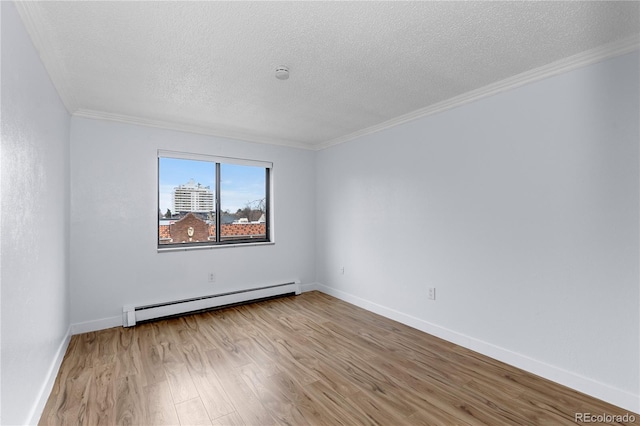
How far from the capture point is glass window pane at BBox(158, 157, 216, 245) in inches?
154

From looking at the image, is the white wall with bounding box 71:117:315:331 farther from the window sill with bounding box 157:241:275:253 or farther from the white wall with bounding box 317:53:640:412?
the white wall with bounding box 317:53:640:412

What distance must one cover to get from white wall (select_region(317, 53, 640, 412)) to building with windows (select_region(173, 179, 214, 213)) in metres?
2.33

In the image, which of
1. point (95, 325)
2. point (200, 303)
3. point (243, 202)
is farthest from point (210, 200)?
point (95, 325)

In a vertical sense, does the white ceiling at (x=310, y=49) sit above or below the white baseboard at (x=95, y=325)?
above

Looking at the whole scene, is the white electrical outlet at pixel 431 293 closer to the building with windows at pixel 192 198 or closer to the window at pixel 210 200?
the window at pixel 210 200

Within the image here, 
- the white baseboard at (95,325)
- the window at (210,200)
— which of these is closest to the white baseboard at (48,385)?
the white baseboard at (95,325)

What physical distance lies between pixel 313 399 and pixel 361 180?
271 centimetres

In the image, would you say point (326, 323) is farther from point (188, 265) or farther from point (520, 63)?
point (520, 63)

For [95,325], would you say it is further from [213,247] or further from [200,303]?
[213,247]

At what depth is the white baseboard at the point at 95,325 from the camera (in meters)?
3.21

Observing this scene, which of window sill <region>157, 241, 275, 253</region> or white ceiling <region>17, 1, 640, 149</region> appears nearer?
white ceiling <region>17, 1, 640, 149</region>

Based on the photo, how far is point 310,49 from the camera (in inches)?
81.7

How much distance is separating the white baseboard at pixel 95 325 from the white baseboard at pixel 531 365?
118 inches

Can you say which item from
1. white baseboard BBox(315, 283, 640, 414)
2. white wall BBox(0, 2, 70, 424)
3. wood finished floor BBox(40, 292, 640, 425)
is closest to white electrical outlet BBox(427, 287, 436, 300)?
white baseboard BBox(315, 283, 640, 414)
